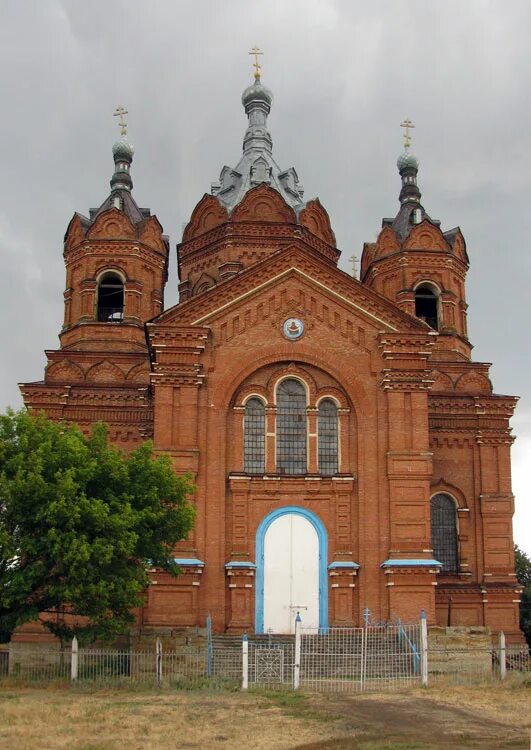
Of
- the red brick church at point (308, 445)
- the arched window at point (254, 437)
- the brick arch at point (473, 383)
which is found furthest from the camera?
the brick arch at point (473, 383)

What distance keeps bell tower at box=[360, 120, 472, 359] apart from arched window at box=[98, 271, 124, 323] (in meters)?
9.09

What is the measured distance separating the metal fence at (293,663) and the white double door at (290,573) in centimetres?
63

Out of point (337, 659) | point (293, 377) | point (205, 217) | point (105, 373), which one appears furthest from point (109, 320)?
point (337, 659)

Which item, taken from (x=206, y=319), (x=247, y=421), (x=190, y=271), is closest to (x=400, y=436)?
(x=247, y=421)

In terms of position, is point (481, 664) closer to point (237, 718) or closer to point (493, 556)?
point (493, 556)

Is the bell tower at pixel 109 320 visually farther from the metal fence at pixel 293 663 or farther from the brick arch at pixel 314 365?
the metal fence at pixel 293 663

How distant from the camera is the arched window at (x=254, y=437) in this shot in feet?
92.8

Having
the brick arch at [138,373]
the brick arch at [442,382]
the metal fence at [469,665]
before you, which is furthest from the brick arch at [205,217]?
the metal fence at [469,665]

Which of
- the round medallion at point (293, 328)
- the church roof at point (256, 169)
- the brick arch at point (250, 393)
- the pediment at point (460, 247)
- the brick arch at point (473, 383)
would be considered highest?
the church roof at point (256, 169)

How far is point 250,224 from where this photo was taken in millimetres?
36188

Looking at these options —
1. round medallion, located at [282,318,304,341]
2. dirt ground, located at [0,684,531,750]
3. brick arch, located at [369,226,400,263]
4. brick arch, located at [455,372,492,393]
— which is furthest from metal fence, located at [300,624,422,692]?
brick arch, located at [369,226,400,263]

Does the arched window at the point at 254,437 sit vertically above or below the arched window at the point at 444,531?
above

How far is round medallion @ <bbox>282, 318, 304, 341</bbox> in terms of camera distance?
95.3 feet

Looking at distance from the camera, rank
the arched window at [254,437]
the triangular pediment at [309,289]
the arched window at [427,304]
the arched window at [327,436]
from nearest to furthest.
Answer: the arched window at [254,437], the arched window at [327,436], the triangular pediment at [309,289], the arched window at [427,304]
